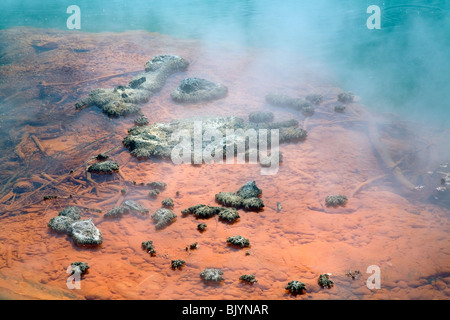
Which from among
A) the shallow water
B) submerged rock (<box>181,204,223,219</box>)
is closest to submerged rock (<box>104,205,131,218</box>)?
the shallow water

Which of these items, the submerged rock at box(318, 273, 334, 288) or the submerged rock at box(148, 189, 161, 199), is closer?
the submerged rock at box(318, 273, 334, 288)

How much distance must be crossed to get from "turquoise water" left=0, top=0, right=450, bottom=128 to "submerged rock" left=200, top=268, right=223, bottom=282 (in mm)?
11738

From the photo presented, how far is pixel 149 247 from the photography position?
7.72 m

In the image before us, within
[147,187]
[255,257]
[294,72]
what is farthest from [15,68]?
[255,257]

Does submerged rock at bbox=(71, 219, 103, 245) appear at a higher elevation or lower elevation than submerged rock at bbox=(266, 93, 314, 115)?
lower

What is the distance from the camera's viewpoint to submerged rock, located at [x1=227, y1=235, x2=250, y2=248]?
25.5 ft

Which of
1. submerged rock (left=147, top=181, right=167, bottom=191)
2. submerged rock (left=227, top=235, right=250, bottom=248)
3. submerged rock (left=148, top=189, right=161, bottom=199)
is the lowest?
submerged rock (left=227, top=235, right=250, bottom=248)

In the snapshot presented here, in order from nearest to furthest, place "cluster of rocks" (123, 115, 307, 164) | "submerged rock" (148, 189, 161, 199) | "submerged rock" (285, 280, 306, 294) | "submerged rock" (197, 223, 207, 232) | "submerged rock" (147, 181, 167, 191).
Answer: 1. "submerged rock" (285, 280, 306, 294)
2. "submerged rock" (197, 223, 207, 232)
3. "submerged rock" (148, 189, 161, 199)
4. "submerged rock" (147, 181, 167, 191)
5. "cluster of rocks" (123, 115, 307, 164)

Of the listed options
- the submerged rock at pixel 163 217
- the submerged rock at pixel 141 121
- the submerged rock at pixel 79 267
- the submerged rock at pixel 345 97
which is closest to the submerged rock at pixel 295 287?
the submerged rock at pixel 163 217

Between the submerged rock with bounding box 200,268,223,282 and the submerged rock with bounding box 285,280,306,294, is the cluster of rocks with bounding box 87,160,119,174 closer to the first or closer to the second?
the submerged rock with bounding box 200,268,223,282

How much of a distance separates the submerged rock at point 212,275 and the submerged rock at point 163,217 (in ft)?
6.79

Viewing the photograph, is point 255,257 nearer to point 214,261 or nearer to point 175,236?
point 214,261

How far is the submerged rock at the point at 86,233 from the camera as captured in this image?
25.7 feet

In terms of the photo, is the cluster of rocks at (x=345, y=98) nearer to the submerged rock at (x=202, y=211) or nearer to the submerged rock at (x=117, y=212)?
the submerged rock at (x=202, y=211)
